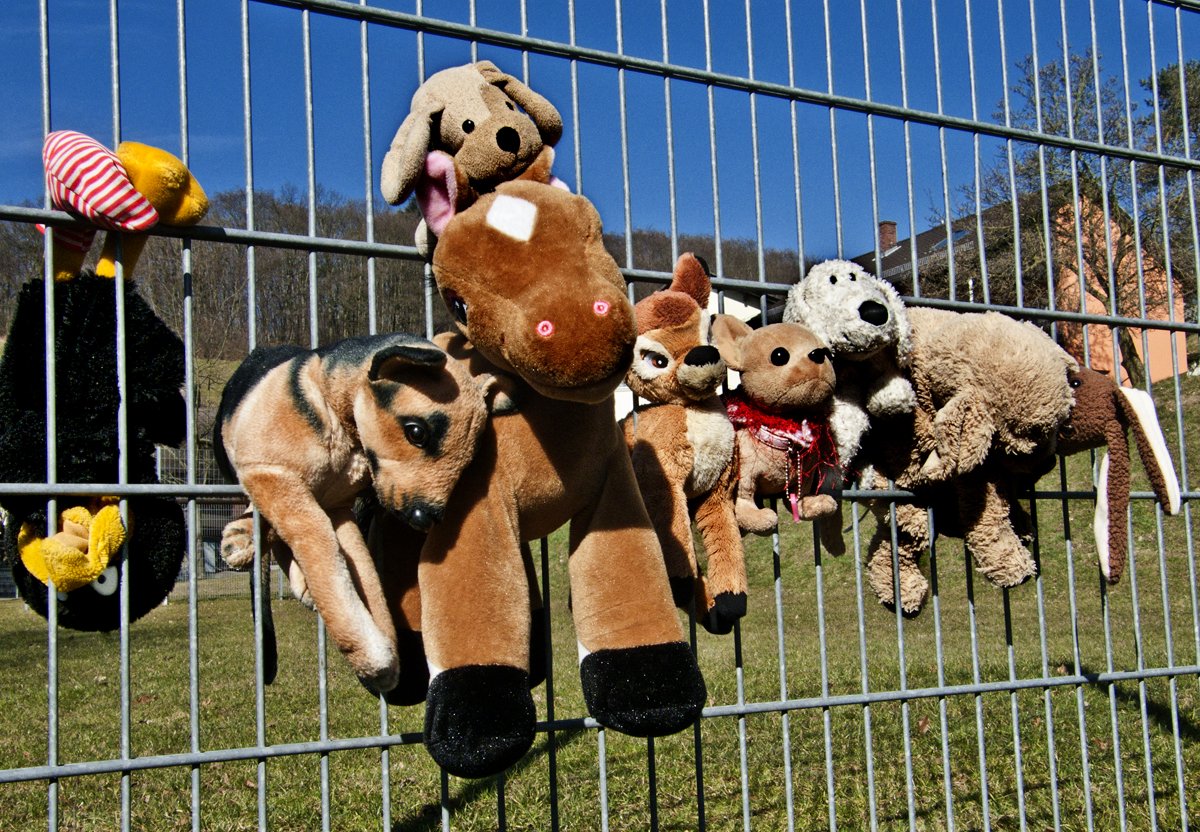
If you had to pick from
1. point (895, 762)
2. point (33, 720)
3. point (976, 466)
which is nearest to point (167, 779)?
point (33, 720)

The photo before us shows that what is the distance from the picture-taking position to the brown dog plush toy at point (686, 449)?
7.91 feet

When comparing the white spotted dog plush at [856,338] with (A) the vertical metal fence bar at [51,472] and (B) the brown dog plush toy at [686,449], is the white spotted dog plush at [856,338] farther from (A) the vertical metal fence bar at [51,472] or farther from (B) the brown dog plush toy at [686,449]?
(A) the vertical metal fence bar at [51,472]

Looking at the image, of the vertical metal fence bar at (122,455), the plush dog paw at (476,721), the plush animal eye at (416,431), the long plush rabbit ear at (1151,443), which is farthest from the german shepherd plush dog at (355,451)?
the long plush rabbit ear at (1151,443)

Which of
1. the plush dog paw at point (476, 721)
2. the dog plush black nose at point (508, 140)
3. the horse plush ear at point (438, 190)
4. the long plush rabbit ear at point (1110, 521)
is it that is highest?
the dog plush black nose at point (508, 140)

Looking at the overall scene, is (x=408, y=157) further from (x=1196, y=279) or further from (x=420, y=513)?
(x=1196, y=279)

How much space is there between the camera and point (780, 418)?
260cm

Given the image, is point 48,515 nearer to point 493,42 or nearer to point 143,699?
point 493,42

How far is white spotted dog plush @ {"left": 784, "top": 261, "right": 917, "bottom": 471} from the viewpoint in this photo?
8.43 ft

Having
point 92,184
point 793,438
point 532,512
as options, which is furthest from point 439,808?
point 92,184

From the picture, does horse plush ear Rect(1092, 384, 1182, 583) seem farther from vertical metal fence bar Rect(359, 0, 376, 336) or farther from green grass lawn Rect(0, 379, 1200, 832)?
vertical metal fence bar Rect(359, 0, 376, 336)

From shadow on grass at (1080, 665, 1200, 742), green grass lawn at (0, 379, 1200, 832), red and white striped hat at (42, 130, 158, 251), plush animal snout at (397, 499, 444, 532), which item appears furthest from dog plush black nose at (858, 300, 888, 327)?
shadow on grass at (1080, 665, 1200, 742)

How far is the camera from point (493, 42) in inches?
102

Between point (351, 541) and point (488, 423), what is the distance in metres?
0.32

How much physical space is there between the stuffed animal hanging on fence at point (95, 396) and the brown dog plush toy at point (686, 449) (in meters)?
0.95
